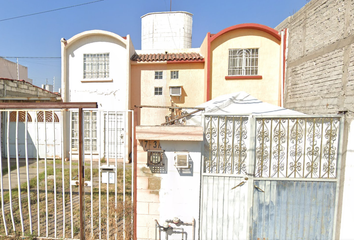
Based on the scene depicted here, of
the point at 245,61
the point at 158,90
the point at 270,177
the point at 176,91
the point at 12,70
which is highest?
the point at 12,70

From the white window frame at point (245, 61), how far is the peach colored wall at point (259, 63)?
0.17 metres

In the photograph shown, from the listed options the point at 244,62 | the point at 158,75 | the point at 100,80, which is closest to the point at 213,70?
the point at 244,62

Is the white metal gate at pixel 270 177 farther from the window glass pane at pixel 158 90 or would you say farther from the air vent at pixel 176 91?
the window glass pane at pixel 158 90

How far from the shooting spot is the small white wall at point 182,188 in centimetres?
Result: 308

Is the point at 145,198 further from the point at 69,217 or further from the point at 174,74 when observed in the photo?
the point at 174,74

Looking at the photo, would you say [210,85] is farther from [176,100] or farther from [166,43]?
[166,43]

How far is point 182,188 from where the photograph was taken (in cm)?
310

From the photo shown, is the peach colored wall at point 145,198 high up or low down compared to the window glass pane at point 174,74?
down

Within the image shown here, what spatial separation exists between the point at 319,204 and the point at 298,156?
0.98m

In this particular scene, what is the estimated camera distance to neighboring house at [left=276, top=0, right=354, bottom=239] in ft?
9.83

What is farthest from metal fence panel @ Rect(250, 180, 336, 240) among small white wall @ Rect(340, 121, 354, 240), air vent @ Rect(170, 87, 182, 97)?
air vent @ Rect(170, 87, 182, 97)

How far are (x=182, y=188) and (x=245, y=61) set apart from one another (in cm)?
706

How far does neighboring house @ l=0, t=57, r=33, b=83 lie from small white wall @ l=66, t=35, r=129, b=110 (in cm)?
928

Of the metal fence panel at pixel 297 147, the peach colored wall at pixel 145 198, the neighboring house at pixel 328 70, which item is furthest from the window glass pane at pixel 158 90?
the metal fence panel at pixel 297 147
